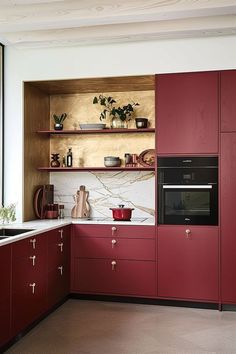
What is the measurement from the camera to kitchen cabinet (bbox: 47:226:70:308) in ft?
13.4

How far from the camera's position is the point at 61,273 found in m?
4.37

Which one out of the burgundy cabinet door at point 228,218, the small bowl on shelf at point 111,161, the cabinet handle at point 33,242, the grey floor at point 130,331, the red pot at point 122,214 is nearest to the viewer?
the grey floor at point 130,331

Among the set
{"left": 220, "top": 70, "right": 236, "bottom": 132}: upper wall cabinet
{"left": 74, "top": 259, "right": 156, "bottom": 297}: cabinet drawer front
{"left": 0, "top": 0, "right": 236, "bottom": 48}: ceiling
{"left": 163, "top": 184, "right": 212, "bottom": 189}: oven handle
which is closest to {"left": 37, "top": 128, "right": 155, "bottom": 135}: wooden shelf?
{"left": 163, "top": 184, "right": 212, "bottom": 189}: oven handle

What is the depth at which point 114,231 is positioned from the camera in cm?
450

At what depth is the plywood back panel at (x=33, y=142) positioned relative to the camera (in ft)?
15.5

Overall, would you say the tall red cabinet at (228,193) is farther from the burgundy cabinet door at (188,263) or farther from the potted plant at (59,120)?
the potted plant at (59,120)

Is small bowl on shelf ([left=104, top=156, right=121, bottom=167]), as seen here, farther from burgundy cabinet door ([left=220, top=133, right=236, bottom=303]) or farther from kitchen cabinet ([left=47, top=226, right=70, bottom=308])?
burgundy cabinet door ([left=220, top=133, right=236, bottom=303])

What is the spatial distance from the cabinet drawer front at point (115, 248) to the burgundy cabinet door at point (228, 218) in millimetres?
701

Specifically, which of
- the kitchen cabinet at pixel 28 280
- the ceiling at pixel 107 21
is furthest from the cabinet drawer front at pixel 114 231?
the ceiling at pixel 107 21

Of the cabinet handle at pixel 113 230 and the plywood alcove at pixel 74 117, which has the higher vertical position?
the plywood alcove at pixel 74 117

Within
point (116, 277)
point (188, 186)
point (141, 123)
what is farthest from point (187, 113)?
point (116, 277)

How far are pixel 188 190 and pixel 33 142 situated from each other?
1786 millimetres

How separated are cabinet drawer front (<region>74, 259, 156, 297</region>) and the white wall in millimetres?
956

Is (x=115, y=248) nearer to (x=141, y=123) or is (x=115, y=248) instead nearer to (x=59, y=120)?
(x=141, y=123)
